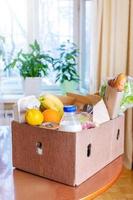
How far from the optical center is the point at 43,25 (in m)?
3.29

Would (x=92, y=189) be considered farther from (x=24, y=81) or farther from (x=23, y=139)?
(x=24, y=81)

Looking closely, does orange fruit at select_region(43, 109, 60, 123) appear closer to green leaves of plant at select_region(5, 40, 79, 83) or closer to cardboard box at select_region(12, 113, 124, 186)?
cardboard box at select_region(12, 113, 124, 186)

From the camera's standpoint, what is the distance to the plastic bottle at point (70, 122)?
950 millimetres

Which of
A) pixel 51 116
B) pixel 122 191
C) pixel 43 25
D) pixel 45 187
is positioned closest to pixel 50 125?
pixel 51 116

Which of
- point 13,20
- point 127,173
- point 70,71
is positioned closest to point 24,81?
point 70,71

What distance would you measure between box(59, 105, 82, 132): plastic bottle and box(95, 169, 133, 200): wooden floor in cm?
173

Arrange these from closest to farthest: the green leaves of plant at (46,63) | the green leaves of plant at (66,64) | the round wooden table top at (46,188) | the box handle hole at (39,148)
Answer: the round wooden table top at (46,188), the box handle hole at (39,148), the green leaves of plant at (46,63), the green leaves of plant at (66,64)

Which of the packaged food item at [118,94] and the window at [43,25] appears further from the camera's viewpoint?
the window at [43,25]

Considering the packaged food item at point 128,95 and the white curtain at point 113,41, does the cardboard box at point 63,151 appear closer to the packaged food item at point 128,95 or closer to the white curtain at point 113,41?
the packaged food item at point 128,95

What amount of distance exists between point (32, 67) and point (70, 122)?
210 centimetres

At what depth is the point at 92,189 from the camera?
3.11 ft

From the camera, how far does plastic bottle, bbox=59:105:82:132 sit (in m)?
0.95

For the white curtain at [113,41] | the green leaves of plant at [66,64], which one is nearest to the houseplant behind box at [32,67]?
the green leaves of plant at [66,64]

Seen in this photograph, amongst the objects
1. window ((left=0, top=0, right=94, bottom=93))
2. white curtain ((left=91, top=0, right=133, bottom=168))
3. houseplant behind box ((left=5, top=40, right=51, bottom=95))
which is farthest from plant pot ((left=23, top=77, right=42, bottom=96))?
white curtain ((left=91, top=0, right=133, bottom=168))
